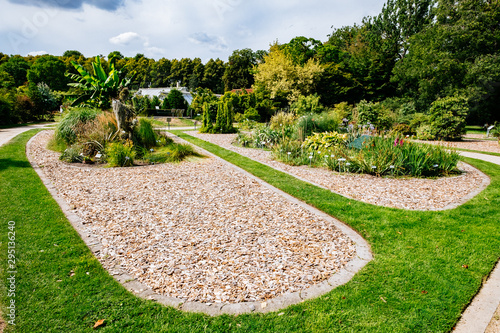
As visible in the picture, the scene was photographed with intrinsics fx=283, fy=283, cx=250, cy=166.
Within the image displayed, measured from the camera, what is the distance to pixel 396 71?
84.8 ft

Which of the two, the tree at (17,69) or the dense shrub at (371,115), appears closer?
the dense shrub at (371,115)

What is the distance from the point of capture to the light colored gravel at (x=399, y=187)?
5.26m

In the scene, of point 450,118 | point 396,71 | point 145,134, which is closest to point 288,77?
point 396,71

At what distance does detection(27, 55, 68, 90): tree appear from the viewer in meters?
43.2

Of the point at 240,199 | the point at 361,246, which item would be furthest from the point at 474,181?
the point at 240,199

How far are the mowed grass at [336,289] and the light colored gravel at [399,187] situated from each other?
27.6 inches

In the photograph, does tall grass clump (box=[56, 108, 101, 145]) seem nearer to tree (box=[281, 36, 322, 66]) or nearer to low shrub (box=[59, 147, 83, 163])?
low shrub (box=[59, 147, 83, 163])

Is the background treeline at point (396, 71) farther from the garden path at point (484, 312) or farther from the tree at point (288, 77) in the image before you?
the garden path at point (484, 312)

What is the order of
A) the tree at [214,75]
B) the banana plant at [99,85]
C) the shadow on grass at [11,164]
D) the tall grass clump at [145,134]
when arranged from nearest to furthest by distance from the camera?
the shadow on grass at [11,164] < the tall grass clump at [145,134] < the banana plant at [99,85] < the tree at [214,75]

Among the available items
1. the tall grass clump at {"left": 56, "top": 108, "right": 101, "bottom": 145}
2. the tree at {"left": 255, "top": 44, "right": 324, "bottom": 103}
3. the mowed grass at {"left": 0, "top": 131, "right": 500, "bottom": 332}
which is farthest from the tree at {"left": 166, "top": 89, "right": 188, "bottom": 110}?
the mowed grass at {"left": 0, "top": 131, "right": 500, "bottom": 332}

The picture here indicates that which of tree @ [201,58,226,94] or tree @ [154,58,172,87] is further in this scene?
tree @ [154,58,172,87]

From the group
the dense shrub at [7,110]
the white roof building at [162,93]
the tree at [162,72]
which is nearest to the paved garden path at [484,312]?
the dense shrub at [7,110]

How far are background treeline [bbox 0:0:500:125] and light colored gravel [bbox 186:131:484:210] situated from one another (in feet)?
26.6

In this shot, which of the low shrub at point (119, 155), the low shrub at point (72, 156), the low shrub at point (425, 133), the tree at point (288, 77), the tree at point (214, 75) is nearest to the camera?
the low shrub at point (119, 155)
